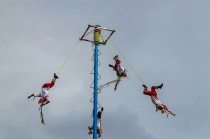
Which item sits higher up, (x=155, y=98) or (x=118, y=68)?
(x=118, y=68)

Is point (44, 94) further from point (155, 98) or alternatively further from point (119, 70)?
point (155, 98)

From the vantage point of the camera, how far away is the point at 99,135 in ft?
68.1

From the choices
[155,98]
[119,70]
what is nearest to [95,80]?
[119,70]

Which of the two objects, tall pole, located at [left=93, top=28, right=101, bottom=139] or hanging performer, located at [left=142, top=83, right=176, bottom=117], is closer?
tall pole, located at [left=93, top=28, right=101, bottom=139]

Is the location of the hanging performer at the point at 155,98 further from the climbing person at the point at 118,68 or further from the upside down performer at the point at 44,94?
the upside down performer at the point at 44,94

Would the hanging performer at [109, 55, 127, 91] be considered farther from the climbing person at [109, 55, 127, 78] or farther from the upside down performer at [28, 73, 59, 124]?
the upside down performer at [28, 73, 59, 124]

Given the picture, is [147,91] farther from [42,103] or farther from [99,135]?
[42,103]

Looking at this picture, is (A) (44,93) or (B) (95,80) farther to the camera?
(A) (44,93)

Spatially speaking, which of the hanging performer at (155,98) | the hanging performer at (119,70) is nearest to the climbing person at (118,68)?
the hanging performer at (119,70)

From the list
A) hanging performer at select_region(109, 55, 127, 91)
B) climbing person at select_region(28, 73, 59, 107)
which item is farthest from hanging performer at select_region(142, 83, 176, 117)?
climbing person at select_region(28, 73, 59, 107)

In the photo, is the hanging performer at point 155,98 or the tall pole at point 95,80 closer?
the tall pole at point 95,80

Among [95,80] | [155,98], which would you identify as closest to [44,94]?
[95,80]

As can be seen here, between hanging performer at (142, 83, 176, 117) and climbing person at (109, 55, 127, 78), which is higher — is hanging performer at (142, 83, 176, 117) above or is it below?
below

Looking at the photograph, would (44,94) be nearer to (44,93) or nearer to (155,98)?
(44,93)
